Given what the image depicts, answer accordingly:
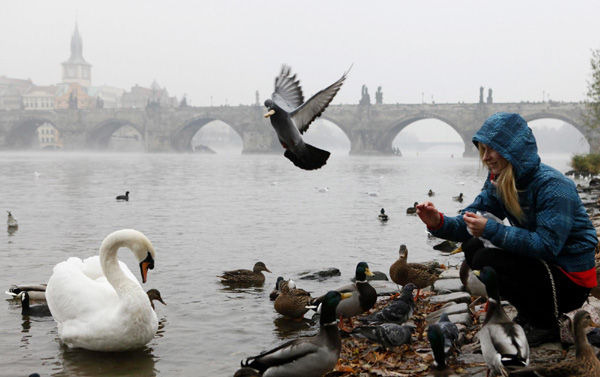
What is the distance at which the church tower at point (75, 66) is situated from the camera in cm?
16225

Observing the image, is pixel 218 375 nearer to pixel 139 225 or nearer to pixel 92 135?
pixel 139 225

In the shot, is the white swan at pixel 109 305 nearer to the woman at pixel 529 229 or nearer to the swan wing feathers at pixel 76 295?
the swan wing feathers at pixel 76 295

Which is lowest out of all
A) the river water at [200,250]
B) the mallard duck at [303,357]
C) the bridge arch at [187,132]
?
the river water at [200,250]

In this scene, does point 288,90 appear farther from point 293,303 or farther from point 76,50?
point 76,50

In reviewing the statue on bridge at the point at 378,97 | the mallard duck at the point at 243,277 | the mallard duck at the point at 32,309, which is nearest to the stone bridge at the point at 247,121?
the statue on bridge at the point at 378,97

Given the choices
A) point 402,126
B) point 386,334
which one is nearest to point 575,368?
point 386,334

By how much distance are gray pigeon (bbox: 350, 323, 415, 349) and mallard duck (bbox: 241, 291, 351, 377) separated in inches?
28.7

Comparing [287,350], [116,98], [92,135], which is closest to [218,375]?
[287,350]

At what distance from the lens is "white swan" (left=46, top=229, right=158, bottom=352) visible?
4.96 meters

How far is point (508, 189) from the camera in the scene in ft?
12.0

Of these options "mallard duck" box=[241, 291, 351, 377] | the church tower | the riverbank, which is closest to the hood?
the riverbank

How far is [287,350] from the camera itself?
378 centimetres

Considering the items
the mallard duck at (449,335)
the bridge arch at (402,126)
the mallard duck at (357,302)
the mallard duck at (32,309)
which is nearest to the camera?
the mallard duck at (449,335)

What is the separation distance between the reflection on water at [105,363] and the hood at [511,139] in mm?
2855
